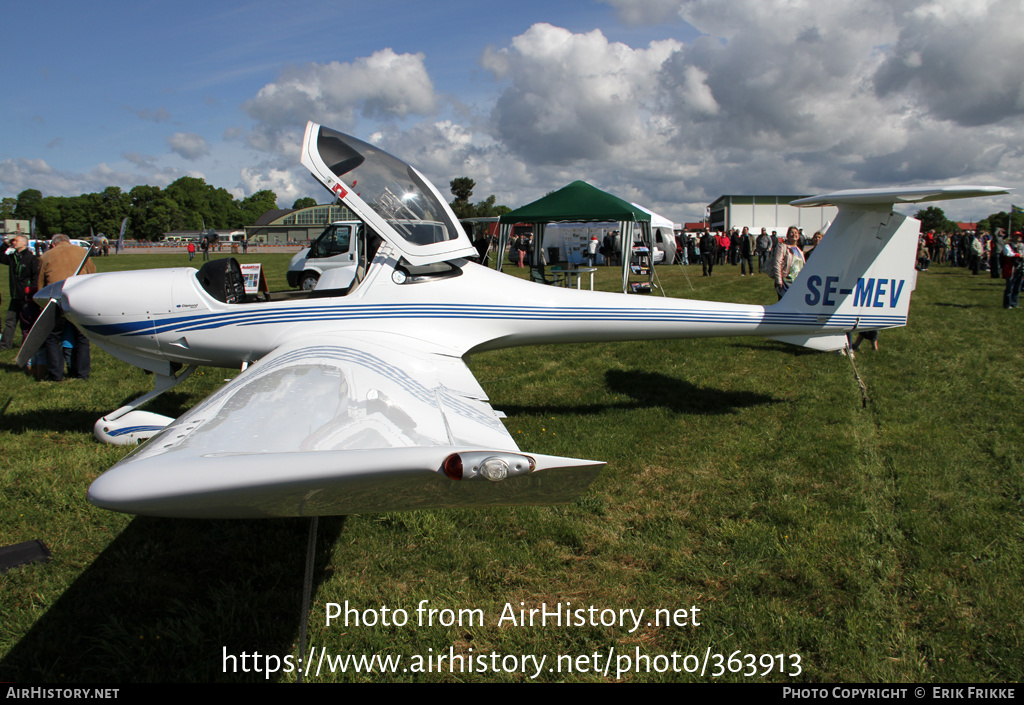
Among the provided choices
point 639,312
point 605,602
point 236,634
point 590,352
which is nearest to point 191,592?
point 236,634

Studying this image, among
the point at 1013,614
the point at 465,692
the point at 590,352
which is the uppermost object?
the point at 590,352

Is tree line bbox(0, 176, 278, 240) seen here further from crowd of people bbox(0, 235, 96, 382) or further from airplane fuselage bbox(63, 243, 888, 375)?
airplane fuselage bbox(63, 243, 888, 375)

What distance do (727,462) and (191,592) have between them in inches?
148

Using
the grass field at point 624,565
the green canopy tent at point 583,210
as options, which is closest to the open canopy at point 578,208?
the green canopy tent at point 583,210

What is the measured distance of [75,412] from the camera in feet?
19.2

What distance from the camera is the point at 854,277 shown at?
516cm

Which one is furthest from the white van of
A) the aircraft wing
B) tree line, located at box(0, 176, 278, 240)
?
tree line, located at box(0, 176, 278, 240)

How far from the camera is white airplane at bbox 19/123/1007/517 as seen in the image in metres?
2.55

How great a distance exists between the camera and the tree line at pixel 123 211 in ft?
358

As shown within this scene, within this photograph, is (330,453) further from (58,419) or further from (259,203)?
(259,203)

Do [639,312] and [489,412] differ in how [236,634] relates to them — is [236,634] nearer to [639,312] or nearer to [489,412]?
[489,412]

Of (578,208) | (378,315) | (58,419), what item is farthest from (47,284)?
(578,208)

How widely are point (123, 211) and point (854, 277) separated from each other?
131180 mm

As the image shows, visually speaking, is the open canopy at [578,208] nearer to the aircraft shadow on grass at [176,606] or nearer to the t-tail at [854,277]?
the t-tail at [854,277]
